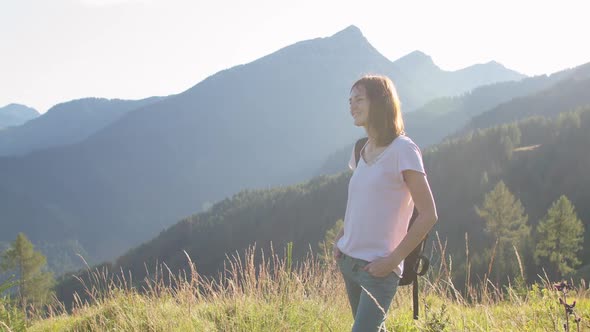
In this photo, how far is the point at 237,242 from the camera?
341 ft

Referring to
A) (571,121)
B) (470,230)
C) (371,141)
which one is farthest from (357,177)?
(571,121)

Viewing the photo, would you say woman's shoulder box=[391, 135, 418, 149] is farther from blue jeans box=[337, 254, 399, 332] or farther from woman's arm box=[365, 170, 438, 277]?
blue jeans box=[337, 254, 399, 332]

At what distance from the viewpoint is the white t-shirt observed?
93.4 inches

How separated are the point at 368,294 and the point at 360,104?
1013mm

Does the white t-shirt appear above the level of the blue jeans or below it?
above

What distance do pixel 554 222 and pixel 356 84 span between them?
28.3 metres

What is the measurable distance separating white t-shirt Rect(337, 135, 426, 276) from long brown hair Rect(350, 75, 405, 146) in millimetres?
93

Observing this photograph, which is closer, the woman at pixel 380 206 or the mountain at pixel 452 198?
the woman at pixel 380 206

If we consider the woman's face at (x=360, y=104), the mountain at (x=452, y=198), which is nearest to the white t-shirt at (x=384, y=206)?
the woman's face at (x=360, y=104)

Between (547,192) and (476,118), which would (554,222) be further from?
(476,118)

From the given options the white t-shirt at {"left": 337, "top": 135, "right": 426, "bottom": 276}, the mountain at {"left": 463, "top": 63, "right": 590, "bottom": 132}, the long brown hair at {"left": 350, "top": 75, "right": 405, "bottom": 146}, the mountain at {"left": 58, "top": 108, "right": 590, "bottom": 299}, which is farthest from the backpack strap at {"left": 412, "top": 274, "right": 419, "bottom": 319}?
the mountain at {"left": 463, "top": 63, "right": 590, "bottom": 132}

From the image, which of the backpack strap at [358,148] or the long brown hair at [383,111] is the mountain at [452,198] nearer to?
the backpack strap at [358,148]

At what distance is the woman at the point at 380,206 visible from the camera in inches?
89.5

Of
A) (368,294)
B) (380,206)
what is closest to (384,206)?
(380,206)
